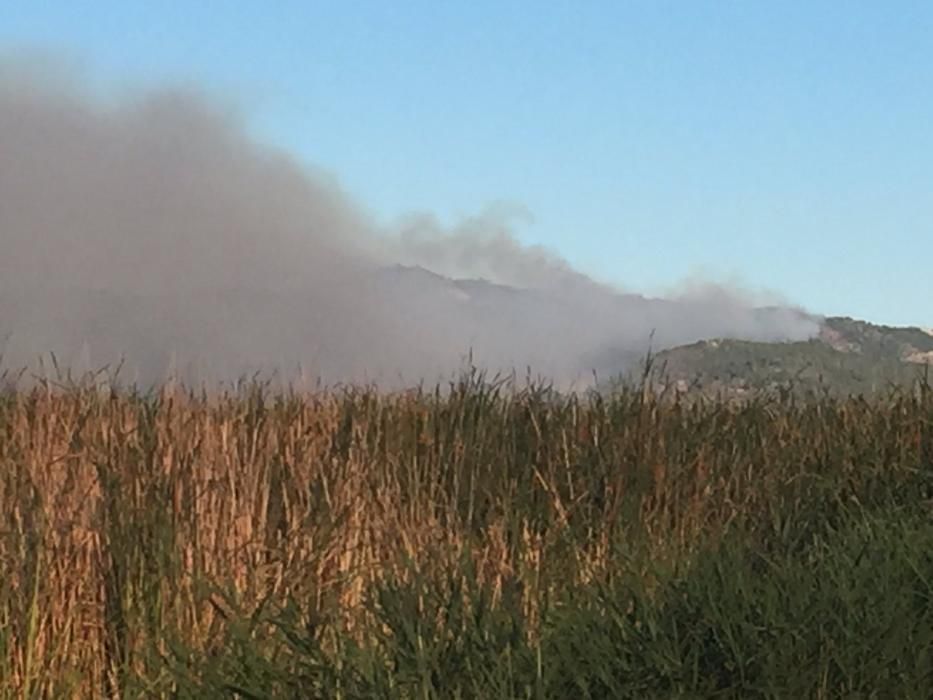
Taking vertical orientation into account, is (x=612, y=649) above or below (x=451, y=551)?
below

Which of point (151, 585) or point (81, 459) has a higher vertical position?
point (81, 459)

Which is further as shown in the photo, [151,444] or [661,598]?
[151,444]

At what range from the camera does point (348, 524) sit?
5480 millimetres

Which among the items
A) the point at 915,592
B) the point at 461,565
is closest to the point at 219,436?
the point at 461,565

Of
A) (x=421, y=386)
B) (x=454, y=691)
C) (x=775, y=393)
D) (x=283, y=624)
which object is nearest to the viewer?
(x=454, y=691)

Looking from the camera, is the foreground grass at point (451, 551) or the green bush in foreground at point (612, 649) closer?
the green bush in foreground at point (612, 649)

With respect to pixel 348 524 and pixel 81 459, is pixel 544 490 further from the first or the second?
pixel 81 459

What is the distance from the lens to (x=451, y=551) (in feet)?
16.4

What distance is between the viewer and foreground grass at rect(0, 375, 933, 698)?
3.99m

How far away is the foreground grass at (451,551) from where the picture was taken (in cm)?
399

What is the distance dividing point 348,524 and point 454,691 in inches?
70.1

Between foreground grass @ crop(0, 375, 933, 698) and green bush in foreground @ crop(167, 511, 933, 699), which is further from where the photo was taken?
foreground grass @ crop(0, 375, 933, 698)

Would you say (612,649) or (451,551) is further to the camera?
(451,551)

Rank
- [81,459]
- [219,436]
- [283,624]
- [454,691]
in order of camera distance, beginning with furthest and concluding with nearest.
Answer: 1. [219,436]
2. [81,459]
3. [283,624]
4. [454,691]
